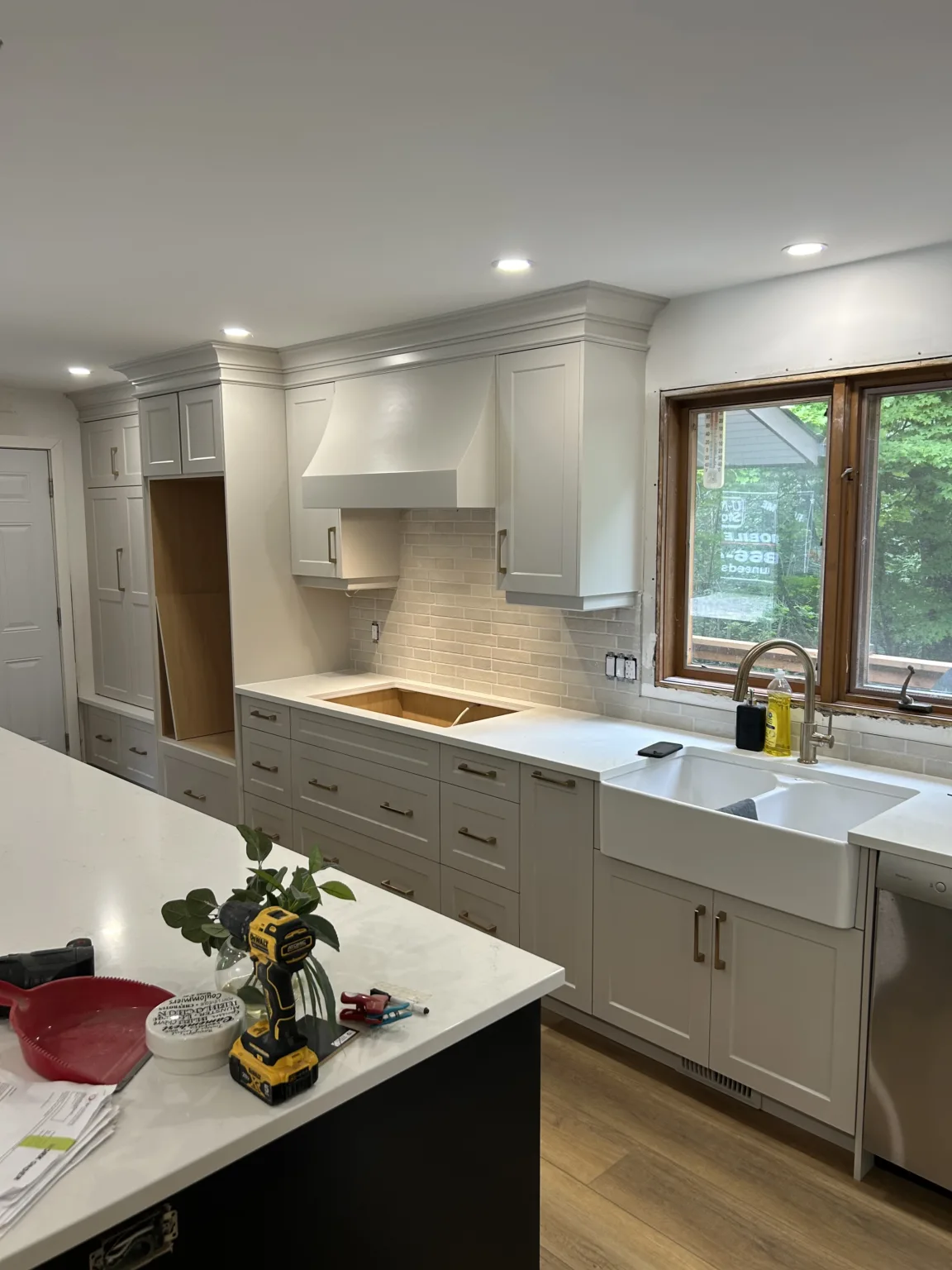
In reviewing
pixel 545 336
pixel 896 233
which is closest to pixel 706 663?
pixel 545 336

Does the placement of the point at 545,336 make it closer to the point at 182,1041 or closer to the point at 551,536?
the point at 551,536

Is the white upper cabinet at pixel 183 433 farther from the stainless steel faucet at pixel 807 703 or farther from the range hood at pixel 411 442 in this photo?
the stainless steel faucet at pixel 807 703

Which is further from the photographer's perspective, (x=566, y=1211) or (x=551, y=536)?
(x=551, y=536)

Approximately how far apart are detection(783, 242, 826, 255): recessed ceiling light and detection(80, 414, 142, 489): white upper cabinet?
3779 mm

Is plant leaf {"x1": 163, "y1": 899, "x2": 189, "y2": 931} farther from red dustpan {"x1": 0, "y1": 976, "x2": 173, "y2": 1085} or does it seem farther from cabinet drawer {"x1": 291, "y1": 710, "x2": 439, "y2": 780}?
cabinet drawer {"x1": 291, "y1": 710, "x2": 439, "y2": 780}

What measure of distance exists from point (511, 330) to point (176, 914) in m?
2.58

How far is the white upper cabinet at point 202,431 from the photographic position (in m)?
4.36

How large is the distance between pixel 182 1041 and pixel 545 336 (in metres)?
2.65

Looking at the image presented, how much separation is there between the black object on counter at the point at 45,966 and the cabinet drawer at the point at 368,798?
1.98 m

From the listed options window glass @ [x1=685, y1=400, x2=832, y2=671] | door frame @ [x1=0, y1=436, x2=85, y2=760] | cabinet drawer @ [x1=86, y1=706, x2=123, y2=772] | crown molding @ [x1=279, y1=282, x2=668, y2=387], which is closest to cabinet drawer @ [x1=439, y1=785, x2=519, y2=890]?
window glass @ [x1=685, y1=400, x2=832, y2=671]

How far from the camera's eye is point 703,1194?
2436 mm

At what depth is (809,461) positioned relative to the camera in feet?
10.3

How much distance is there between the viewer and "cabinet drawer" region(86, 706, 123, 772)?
18.9 feet

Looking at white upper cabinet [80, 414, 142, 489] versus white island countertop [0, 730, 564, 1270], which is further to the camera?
white upper cabinet [80, 414, 142, 489]
